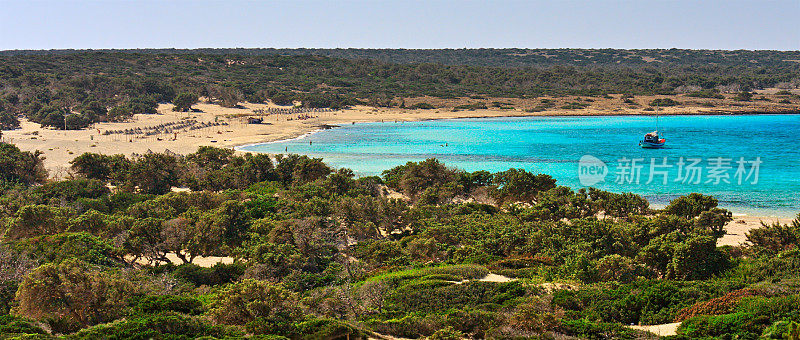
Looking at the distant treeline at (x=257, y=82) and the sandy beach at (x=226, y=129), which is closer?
the sandy beach at (x=226, y=129)

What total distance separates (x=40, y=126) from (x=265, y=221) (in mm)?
46404

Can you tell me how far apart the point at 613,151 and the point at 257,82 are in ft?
203

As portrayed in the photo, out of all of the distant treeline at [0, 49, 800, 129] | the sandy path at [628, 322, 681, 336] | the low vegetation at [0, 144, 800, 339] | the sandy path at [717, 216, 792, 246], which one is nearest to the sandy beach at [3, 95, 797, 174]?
the distant treeline at [0, 49, 800, 129]

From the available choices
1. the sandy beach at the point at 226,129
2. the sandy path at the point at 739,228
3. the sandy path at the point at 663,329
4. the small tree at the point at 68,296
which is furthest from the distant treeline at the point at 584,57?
the small tree at the point at 68,296

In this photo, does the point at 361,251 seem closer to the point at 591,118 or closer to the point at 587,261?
the point at 587,261

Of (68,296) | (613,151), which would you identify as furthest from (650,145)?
(68,296)

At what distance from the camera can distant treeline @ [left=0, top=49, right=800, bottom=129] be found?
68.7 meters

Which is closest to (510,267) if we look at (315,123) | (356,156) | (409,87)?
(356,156)

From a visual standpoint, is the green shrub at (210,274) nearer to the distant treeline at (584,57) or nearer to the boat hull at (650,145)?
the boat hull at (650,145)

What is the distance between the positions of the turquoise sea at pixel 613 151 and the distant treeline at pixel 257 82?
66.6 feet

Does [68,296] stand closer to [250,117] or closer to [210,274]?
[210,274]

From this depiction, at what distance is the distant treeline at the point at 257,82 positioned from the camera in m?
68.7

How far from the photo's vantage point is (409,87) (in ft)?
327

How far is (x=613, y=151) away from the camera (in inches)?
1903
